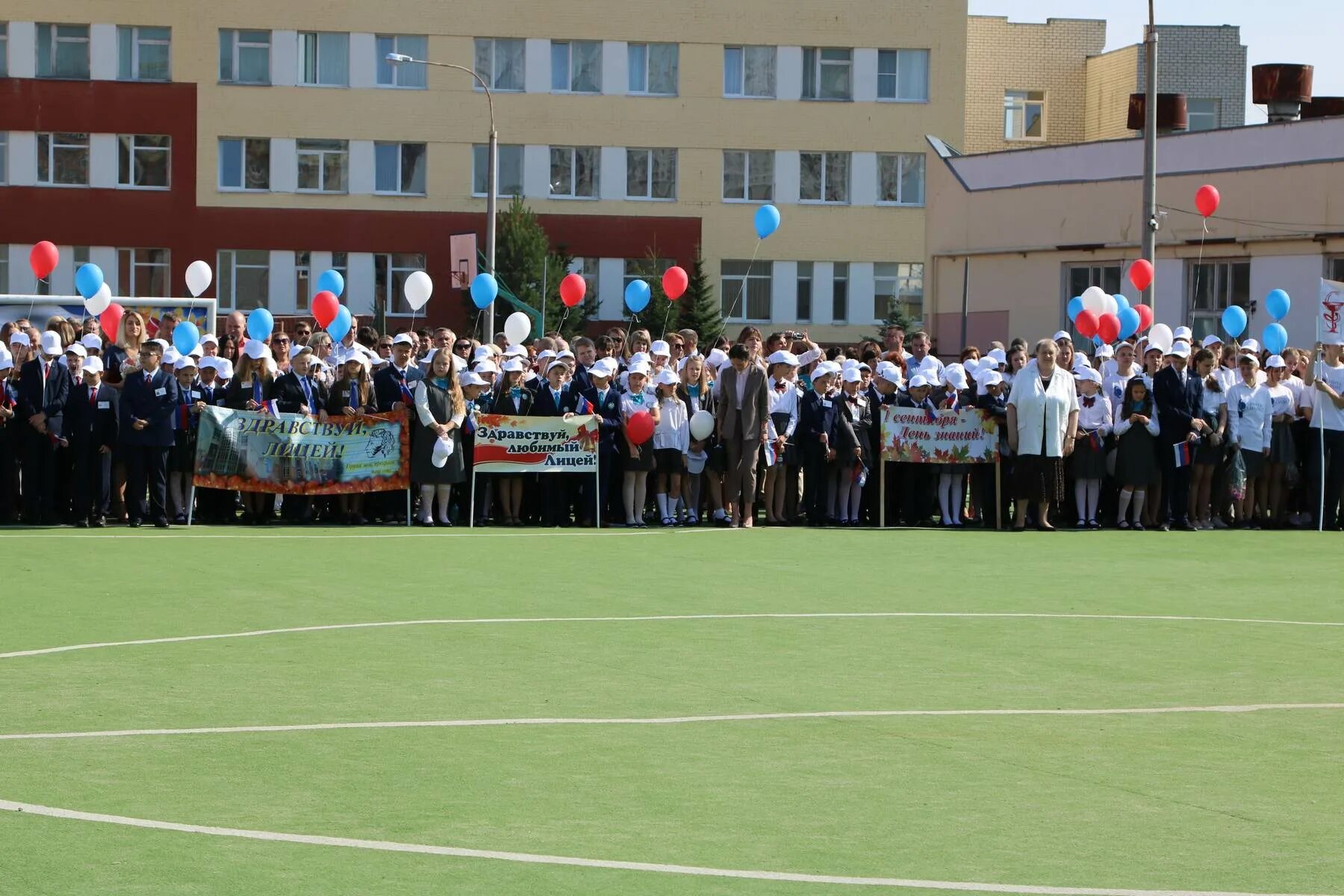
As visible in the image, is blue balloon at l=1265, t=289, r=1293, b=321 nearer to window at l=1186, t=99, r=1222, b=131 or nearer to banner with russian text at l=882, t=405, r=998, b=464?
banner with russian text at l=882, t=405, r=998, b=464

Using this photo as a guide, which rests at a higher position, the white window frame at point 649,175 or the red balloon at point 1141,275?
the white window frame at point 649,175

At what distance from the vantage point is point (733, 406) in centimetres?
2202

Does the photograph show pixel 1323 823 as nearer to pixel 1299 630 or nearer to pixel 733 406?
pixel 1299 630

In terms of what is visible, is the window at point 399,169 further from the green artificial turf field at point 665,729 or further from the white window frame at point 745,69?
the green artificial turf field at point 665,729

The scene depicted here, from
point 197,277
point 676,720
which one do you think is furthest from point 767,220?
point 676,720

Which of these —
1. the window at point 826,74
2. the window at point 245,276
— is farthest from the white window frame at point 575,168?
the window at point 245,276

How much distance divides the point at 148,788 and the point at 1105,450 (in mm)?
16317

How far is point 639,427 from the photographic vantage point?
71.1ft

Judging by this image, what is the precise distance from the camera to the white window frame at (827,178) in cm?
6481

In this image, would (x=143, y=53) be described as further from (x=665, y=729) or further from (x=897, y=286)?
(x=665, y=729)

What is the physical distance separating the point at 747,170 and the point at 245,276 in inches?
642

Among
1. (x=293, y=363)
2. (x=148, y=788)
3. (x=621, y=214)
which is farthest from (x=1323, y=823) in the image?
(x=621, y=214)

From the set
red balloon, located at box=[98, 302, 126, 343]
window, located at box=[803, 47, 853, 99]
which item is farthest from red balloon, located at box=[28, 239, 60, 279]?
window, located at box=[803, 47, 853, 99]

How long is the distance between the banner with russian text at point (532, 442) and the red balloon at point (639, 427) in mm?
517
